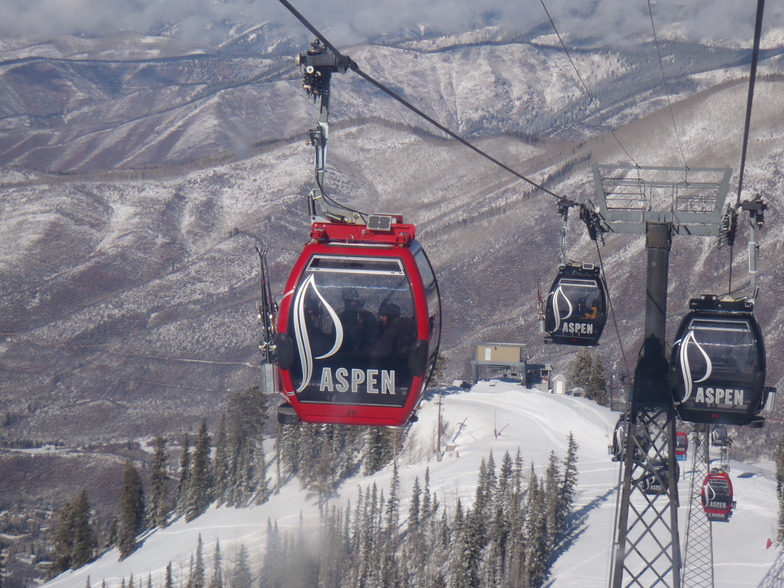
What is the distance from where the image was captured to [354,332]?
13.6 m

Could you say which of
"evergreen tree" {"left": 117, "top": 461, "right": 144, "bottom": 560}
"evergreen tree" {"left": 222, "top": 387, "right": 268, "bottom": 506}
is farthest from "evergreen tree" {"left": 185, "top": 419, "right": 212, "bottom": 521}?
"evergreen tree" {"left": 117, "top": 461, "right": 144, "bottom": 560}

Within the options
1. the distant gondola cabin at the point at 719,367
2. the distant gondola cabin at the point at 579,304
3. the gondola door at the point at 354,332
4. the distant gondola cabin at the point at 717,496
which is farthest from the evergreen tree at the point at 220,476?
the gondola door at the point at 354,332

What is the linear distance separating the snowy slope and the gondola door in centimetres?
3170

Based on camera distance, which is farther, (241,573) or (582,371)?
(582,371)

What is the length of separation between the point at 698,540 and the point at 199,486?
39.0m

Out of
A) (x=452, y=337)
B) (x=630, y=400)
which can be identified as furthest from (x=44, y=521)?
(x=630, y=400)

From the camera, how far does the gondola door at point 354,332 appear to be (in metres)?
13.6

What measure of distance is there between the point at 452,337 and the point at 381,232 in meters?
150

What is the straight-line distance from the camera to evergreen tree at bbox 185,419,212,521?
71125 mm

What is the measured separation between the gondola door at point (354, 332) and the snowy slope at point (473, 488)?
31.7 m

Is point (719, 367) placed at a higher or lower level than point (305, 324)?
lower

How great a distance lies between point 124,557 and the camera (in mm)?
71188

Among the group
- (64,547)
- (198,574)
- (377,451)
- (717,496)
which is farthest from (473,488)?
(64,547)

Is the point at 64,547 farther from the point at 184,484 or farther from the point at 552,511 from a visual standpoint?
the point at 552,511
